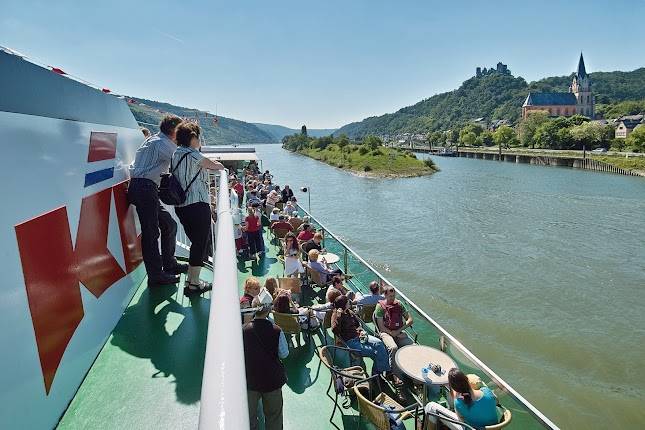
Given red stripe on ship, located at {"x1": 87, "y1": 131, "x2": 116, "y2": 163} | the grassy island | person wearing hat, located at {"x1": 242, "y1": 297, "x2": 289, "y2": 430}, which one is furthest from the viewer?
the grassy island

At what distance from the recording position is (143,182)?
412 cm

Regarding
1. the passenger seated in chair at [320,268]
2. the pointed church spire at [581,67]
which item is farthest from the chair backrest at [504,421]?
the pointed church spire at [581,67]

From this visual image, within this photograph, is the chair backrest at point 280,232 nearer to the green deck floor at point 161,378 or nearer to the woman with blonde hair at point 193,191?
the green deck floor at point 161,378

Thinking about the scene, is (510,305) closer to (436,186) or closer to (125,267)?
(125,267)

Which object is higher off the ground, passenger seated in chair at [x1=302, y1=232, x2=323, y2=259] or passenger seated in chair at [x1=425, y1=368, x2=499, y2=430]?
passenger seated in chair at [x1=302, y1=232, x2=323, y2=259]

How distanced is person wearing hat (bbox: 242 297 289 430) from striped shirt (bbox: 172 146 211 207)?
1422 millimetres

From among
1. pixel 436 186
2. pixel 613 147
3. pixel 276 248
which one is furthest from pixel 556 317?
pixel 613 147

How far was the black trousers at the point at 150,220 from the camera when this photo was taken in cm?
412

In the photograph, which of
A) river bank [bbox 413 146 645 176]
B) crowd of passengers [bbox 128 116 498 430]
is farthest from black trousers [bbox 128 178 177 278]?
river bank [bbox 413 146 645 176]

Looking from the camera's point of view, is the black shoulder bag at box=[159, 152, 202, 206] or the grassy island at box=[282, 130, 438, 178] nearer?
the black shoulder bag at box=[159, 152, 202, 206]

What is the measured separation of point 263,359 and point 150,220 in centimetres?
191

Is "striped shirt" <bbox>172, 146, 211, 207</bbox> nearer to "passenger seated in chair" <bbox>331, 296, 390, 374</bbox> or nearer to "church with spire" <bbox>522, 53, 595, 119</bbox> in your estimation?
"passenger seated in chair" <bbox>331, 296, 390, 374</bbox>

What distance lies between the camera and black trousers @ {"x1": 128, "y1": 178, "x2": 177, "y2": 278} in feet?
13.5

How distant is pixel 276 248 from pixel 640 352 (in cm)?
1151
